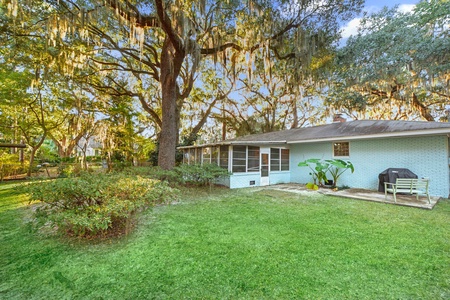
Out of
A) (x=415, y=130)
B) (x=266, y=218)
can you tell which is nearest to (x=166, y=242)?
(x=266, y=218)

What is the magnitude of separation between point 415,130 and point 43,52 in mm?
15366

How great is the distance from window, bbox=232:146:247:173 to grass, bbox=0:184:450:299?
15.5 ft

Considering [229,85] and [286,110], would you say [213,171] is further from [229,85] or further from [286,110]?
[286,110]

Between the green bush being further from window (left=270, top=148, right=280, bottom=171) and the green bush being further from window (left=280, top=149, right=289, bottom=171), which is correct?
window (left=280, top=149, right=289, bottom=171)

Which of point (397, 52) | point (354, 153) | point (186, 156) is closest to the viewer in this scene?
point (397, 52)

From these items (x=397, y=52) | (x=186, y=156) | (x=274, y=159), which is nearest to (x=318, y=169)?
(x=274, y=159)

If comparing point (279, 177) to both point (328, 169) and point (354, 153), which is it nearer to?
point (328, 169)

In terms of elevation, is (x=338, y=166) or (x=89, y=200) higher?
(x=338, y=166)

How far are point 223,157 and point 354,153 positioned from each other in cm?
602

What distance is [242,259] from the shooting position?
2775 mm

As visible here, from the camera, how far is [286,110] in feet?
65.2

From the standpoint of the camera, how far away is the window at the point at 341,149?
29.9 ft

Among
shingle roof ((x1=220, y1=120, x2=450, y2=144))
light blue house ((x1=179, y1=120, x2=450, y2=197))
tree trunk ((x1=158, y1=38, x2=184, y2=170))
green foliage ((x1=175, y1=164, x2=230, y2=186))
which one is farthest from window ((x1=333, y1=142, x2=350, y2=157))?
tree trunk ((x1=158, y1=38, x2=184, y2=170))

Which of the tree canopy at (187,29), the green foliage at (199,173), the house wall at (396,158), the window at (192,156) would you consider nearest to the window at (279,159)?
the house wall at (396,158)
